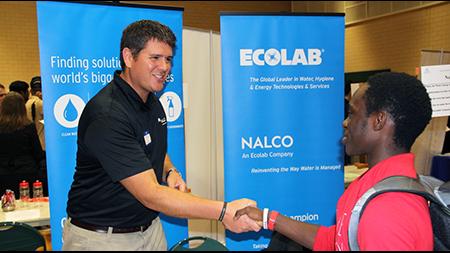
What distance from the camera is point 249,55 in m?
3.05

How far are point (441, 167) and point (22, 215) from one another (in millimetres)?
3519

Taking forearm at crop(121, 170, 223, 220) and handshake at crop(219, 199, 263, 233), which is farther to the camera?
handshake at crop(219, 199, 263, 233)

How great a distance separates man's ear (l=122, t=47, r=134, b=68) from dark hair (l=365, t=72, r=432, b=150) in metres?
1.02

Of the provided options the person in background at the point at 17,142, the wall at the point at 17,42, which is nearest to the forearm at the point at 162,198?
the person in background at the point at 17,142

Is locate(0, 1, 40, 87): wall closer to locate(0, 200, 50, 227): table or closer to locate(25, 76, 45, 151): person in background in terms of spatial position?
locate(25, 76, 45, 151): person in background

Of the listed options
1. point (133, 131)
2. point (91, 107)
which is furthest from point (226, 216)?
point (91, 107)

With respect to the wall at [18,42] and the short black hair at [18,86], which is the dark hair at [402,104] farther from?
the wall at [18,42]

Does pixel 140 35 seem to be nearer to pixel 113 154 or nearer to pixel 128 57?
pixel 128 57

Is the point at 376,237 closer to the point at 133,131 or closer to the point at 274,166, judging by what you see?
the point at 133,131

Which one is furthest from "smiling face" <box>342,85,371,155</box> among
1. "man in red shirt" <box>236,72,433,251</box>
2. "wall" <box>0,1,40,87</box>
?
"wall" <box>0,1,40,87</box>

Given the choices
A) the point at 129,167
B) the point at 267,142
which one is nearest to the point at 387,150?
the point at 129,167

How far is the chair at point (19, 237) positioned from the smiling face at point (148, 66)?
0.88m

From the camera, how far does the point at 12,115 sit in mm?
4168

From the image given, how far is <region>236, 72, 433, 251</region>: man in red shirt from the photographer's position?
1.21 metres
